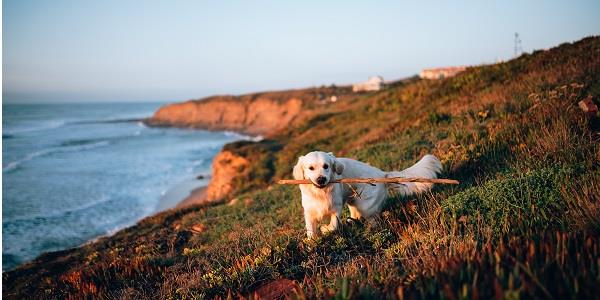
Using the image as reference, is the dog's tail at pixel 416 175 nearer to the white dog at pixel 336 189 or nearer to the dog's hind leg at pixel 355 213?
the white dog at pixel 336 189

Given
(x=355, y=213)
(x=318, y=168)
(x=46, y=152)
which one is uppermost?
(x=318, y=168)

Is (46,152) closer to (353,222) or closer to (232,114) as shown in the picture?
(232,114)

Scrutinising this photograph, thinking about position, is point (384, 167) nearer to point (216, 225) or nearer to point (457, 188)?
point (457, 188)

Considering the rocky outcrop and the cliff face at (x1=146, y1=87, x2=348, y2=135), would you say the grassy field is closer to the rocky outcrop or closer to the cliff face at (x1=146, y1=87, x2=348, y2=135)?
the rocky outcrop

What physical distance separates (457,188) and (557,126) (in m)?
2.39

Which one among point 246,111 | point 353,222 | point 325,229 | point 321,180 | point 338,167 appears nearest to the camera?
point 321,180

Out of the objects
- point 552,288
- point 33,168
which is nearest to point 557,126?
point 552,288

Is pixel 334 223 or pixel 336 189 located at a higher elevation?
pixel 336 189

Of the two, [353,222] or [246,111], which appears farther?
[246,111]

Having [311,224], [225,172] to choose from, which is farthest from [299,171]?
[225,172]

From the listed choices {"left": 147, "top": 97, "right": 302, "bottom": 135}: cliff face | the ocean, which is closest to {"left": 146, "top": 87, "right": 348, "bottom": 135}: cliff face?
{"left": 147, "top": 97, "right": 302, "bottom": 135}: cliff face

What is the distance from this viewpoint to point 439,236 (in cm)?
404

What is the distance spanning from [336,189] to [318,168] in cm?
54

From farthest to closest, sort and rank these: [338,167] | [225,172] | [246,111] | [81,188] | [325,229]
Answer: [246,111] → [81,188] → [225,172] → [338,167] → [325,229]
